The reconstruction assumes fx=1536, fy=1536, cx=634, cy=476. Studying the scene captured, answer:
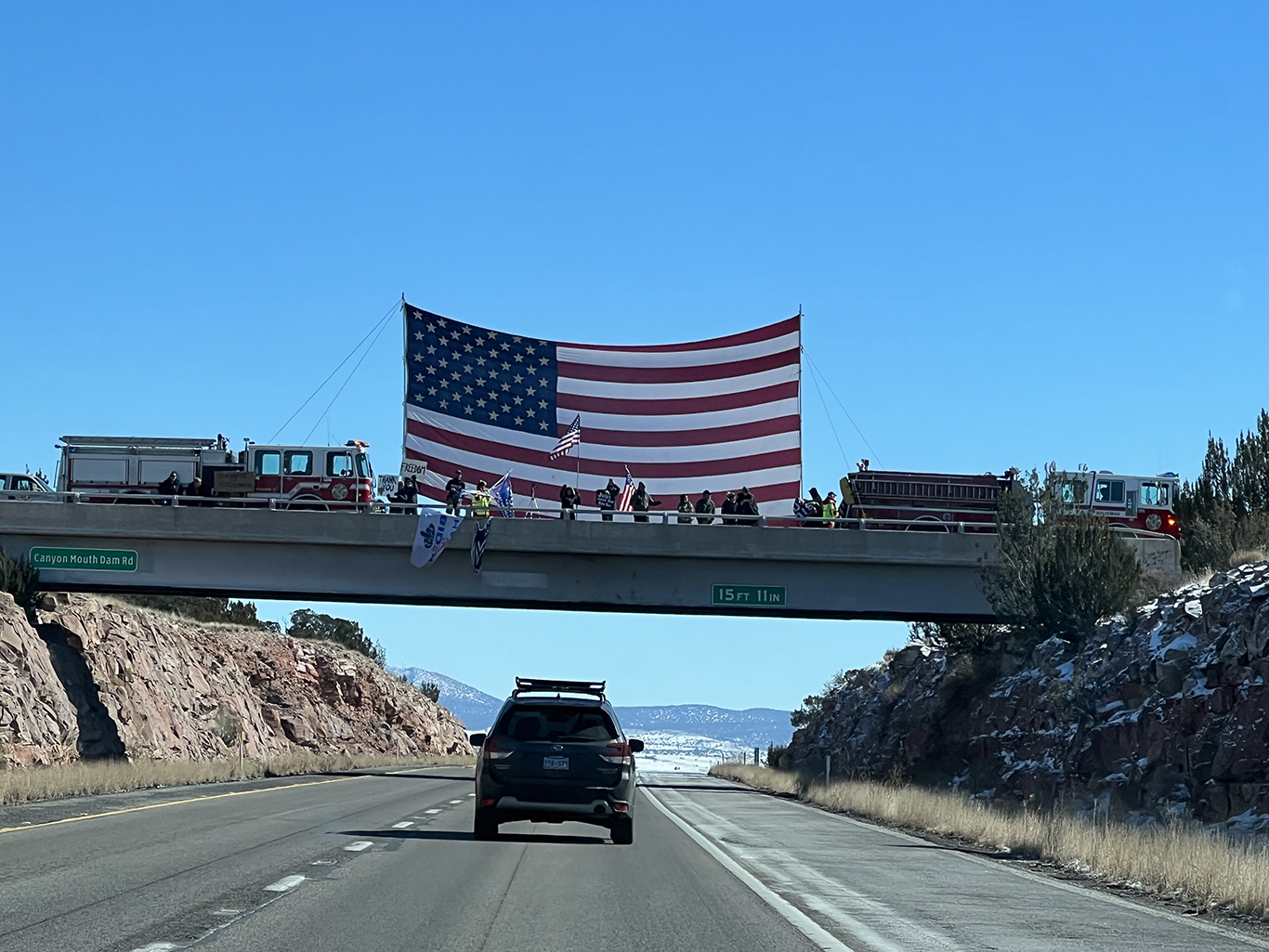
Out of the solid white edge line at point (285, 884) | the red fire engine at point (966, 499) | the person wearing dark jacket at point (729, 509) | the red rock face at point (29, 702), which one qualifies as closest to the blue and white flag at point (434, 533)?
the person wearing dark jacket at point (729, 509)

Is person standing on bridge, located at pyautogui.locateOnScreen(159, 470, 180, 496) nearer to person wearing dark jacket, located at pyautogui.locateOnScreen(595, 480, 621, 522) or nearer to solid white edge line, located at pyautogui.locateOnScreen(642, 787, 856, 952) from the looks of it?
person wearing dark jacket, located at pyautogui.locateOnScreen(595, 480, 621, 522)

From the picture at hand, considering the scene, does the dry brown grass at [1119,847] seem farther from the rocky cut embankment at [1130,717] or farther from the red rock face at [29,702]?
the red rock face at [29,702]

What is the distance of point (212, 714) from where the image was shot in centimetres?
5709

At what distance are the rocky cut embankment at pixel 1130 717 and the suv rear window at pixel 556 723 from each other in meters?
11.1

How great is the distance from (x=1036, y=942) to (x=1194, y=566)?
3730cm

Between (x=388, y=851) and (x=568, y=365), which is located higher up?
(x=568, y=365)

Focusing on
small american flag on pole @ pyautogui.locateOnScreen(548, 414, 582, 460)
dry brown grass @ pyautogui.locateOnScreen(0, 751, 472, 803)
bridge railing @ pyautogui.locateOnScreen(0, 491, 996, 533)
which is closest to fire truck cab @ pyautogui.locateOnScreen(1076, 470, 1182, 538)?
bridge railing @ pyautogui.locateOnScreen(0, 491, 996, 533)

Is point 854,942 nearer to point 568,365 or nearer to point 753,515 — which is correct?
point 753,515

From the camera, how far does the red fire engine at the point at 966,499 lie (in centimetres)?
4791

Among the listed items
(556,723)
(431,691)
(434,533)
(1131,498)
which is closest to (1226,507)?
(1131,498)

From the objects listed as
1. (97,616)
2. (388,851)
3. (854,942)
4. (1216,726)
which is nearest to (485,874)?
(388,851)

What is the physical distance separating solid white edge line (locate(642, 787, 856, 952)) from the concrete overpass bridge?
22.6 metres

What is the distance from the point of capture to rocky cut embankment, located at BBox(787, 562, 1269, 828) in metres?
25.7

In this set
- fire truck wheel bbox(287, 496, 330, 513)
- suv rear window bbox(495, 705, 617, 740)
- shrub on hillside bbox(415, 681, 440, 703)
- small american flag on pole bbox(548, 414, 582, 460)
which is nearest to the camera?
suv rear window bbox(495, 705, 617, 740)
